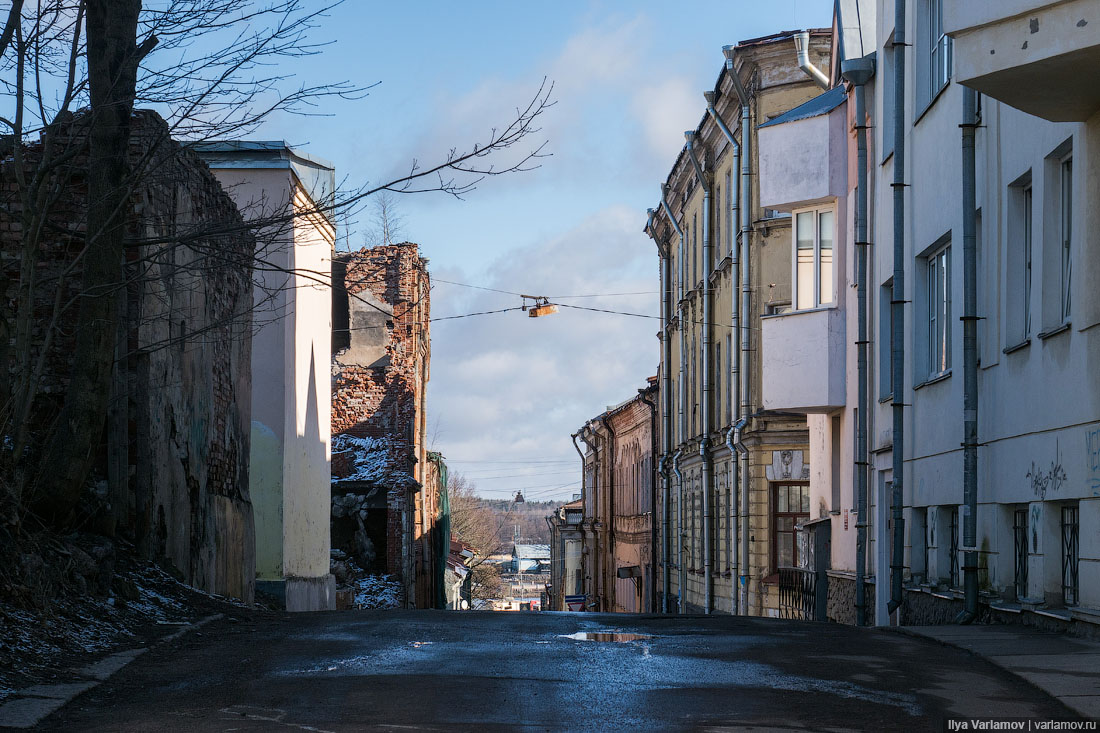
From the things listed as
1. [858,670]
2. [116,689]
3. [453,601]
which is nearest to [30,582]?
[116,689]

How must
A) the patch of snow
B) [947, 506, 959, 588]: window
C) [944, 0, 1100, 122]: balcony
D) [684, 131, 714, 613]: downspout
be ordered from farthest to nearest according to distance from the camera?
[684, 131, 714, 613]: downspout < the patch of snow < [947, 506, 959, 588]: window < [944, 0, 1100, 122]: balcony

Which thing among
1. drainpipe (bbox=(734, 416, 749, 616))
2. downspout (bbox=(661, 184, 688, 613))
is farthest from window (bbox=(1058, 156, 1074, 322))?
downspout (bbox=(661, 184, 688, 613))

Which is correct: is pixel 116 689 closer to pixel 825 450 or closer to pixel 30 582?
pixel 30 582

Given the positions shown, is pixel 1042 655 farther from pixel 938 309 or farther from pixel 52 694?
pixel 938 309

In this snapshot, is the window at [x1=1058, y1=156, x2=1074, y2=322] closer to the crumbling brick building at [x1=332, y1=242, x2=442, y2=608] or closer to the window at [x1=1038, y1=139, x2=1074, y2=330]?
the window at [x1=1038, y1=139, x2=1074, y2=330]

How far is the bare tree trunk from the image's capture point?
10797 millimetres

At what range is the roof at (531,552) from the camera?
139125 mm

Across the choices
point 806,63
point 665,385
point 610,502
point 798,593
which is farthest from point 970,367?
point 610,502

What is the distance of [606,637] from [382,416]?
21.0 metres

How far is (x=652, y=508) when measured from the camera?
3944 centimetres

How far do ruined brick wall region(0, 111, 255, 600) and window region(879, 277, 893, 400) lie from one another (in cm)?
779

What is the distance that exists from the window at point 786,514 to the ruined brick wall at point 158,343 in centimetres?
1294

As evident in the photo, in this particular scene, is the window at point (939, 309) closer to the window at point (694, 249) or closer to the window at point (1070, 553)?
the window at point (1070, 553)

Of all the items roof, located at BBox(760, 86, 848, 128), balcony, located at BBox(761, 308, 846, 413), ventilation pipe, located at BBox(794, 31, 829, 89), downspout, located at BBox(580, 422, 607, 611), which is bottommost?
Answer: downspout, located at BBox(580, 422, 607, 611)
